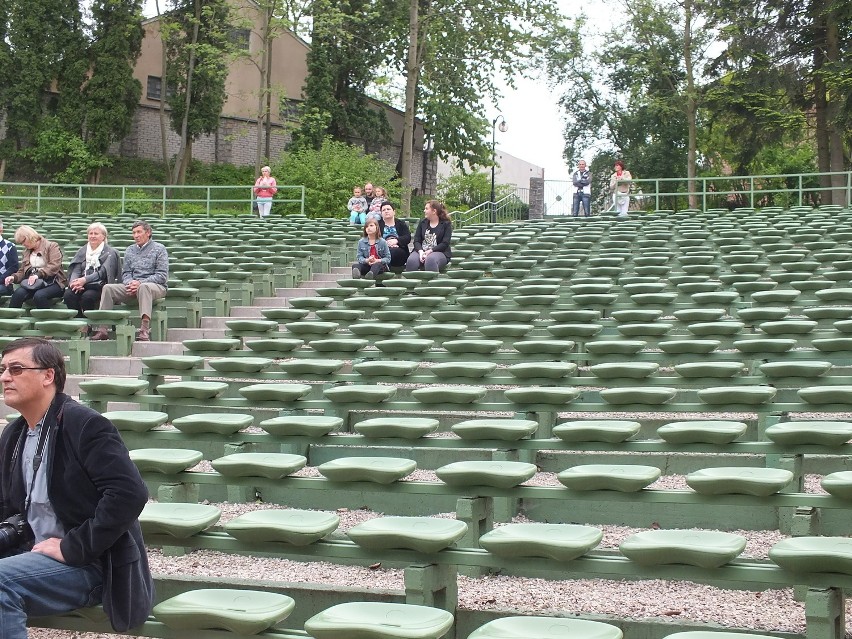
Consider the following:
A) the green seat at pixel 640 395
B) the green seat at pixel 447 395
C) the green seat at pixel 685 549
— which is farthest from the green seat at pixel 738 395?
the green seat at pixel 685 549

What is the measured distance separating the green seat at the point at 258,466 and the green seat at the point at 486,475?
75cm

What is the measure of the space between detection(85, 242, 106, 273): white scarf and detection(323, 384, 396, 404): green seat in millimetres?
4224

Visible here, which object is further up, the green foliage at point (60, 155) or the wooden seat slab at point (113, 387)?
the green foliage at point (60, 155)

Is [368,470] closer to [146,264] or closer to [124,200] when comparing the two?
[146,264]

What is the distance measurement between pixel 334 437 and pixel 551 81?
129 ft

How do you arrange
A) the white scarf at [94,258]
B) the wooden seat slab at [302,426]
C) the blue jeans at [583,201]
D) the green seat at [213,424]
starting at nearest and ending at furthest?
the wooden seat slab at [302,426]
the green seat at [213,424]
the white scarf at [94,258]
the blue jeans at [583,201]

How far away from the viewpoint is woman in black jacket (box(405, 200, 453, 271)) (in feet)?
36.7

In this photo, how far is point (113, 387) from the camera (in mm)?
6422

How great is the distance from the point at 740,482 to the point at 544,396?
1910 mm

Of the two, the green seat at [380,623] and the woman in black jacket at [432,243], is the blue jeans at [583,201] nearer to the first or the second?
the woman in black jacket at [432,243]

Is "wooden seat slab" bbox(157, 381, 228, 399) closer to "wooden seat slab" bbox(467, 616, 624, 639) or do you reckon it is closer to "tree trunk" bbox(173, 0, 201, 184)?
"wooden seat slab" bbox(467, 616, 624, 639)

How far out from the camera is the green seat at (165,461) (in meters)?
4.61

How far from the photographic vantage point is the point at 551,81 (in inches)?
1688

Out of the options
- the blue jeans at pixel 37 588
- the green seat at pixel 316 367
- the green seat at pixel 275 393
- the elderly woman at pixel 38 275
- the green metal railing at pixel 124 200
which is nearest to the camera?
the blue jeans at pixel 37 588
